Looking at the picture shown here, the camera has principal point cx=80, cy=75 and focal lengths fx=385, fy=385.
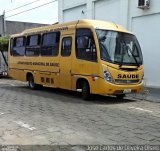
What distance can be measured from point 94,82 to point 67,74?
6.33 feet

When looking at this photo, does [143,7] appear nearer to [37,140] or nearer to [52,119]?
[52,119]

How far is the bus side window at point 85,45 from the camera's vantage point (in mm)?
13531

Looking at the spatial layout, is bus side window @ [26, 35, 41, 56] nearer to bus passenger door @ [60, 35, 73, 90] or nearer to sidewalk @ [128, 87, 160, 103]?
bus passenger door @ [60, 35, 73, 90]

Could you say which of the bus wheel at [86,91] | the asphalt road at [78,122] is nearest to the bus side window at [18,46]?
the asphalt road at [78,122]

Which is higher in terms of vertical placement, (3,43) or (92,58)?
(3,43)

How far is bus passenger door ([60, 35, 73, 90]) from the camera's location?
15.0m

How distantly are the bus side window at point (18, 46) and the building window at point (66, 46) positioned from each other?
4435mm

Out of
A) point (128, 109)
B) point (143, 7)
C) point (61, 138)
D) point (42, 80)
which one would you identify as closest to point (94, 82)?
point (128, 109)

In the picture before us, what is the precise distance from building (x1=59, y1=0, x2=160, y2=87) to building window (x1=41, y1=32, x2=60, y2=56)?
5.23 meters

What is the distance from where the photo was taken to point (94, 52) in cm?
1341

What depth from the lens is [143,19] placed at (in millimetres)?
19500

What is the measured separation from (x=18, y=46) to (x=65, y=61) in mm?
5478

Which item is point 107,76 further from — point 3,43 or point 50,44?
point 3,43

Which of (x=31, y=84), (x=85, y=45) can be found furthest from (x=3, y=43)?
(x=85, y=45)
